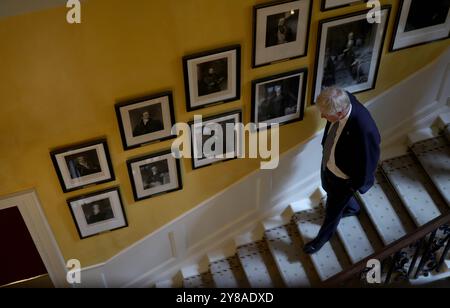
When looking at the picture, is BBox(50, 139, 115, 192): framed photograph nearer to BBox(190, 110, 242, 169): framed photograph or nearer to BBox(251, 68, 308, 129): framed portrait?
BBox(190, 110, 242, 169): framed photograph

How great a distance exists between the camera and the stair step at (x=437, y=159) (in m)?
5.15

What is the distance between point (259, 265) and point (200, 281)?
1.90ft

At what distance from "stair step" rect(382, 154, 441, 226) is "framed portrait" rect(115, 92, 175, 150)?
2039mm

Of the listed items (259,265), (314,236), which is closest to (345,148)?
(314,236)

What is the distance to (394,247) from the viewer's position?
14.2ft

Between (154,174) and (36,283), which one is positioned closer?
(154,174)

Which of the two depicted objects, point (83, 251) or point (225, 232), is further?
point (225, 232)

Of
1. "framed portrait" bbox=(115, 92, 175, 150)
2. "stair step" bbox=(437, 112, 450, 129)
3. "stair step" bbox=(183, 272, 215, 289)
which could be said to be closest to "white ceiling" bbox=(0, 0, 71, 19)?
"framed portrait" bbox=(115, 92, 175, 150)

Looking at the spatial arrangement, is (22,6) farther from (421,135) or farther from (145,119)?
(421,135)

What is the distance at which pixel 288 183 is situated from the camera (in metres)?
5.58
